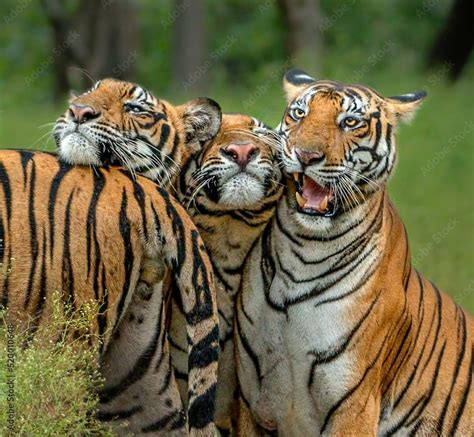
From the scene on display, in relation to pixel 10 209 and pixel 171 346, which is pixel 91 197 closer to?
pixel 10 209

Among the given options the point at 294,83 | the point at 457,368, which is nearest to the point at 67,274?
the point at 294,83

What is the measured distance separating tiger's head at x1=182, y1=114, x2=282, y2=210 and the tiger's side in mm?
410

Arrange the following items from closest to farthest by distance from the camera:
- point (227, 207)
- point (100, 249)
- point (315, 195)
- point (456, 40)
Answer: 1. point (100, 249)
2. point (315, 195)
3. point (227, 207)
4. point (456, 40)

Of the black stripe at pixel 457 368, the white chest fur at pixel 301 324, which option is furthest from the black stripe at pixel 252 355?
the black stripe at pixel 457 368

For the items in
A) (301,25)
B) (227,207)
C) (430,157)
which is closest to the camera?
(227,207)

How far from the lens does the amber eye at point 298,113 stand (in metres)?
5.09

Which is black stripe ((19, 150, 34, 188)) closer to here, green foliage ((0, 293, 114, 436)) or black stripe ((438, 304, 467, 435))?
green foliage ((0, 293, 114, 436))

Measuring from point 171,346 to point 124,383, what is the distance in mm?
265

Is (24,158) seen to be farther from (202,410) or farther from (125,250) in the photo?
(202,410)

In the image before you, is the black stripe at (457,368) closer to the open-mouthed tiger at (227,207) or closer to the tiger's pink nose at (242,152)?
the open-mouthed tiger at (227,207)

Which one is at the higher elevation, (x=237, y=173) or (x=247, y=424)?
(x=237, y=173)

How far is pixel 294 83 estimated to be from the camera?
5.48 meters

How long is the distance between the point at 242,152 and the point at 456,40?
35.1 feet

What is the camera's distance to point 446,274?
948 centimetres
